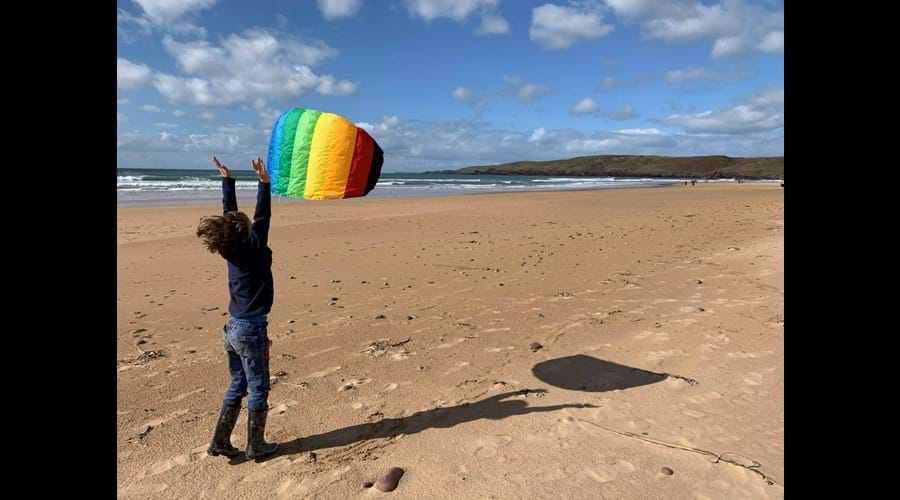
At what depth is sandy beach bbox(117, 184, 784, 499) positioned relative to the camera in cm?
333

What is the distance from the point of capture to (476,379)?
16.3 ft

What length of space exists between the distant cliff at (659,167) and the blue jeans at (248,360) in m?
125

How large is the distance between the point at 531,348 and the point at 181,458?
3624 mm

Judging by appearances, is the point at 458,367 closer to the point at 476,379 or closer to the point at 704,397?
the point at 476,379

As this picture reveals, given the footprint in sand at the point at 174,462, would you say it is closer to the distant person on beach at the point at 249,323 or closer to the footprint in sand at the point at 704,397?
the distant person on beach at the point at 249,323

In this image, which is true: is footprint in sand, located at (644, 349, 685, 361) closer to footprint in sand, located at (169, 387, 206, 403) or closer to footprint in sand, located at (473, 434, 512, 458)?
footprint in sand, located at (473, 434, 512, 458)

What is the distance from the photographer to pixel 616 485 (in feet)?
10.4

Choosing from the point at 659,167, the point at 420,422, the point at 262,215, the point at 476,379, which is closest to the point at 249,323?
the point at 262,215

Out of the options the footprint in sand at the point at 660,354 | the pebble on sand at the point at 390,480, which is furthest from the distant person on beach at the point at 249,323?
the footprint in sand at the point at 660,354

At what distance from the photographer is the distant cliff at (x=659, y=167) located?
121544mm
